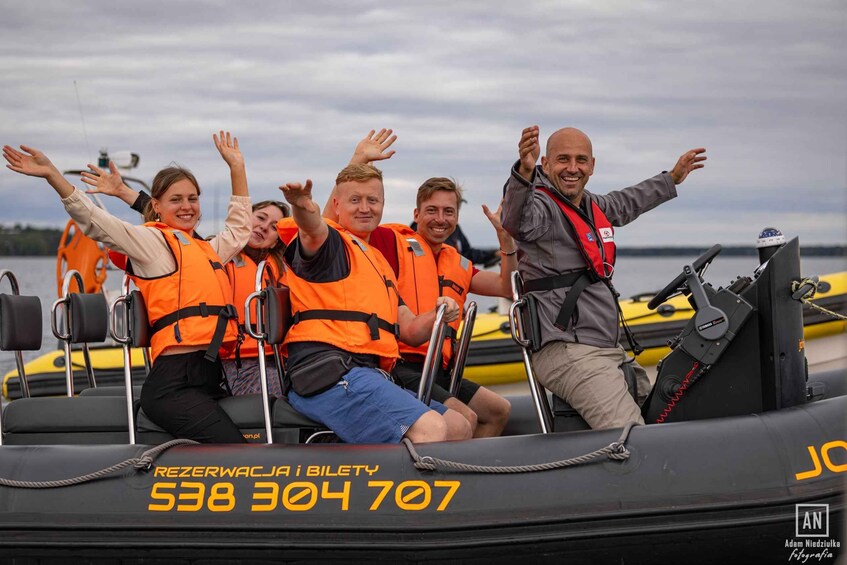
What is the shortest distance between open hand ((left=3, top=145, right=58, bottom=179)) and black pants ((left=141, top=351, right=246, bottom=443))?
2.75 feet

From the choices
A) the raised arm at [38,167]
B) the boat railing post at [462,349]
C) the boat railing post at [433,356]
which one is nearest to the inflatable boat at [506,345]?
the boat railing post at [462,349]

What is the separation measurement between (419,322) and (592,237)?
0.76 meters

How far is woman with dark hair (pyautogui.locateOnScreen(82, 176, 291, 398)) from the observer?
466 cm

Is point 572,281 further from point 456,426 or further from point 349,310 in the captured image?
point 349,310

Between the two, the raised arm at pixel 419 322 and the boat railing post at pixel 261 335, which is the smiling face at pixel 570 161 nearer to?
the raised arm at pixel 419 322

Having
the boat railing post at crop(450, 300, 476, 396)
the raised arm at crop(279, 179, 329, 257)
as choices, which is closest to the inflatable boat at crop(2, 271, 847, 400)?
the boat railing post at crop(450, 300, 476, 396)

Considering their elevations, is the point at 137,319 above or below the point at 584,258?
below

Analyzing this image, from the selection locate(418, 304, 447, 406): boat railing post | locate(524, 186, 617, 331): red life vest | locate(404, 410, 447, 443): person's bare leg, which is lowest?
locate(404, 410, 447, 443): person's bare leg

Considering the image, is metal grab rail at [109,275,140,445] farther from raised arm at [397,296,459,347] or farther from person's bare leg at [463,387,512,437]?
person's bare leg at [463,387,512,437]

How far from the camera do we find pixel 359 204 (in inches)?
163

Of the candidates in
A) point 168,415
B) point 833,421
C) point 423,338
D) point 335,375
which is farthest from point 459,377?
point 833,421

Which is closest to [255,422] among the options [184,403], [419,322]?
[184,403]

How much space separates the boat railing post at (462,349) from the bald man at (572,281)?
274mm

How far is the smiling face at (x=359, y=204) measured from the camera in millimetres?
4133
